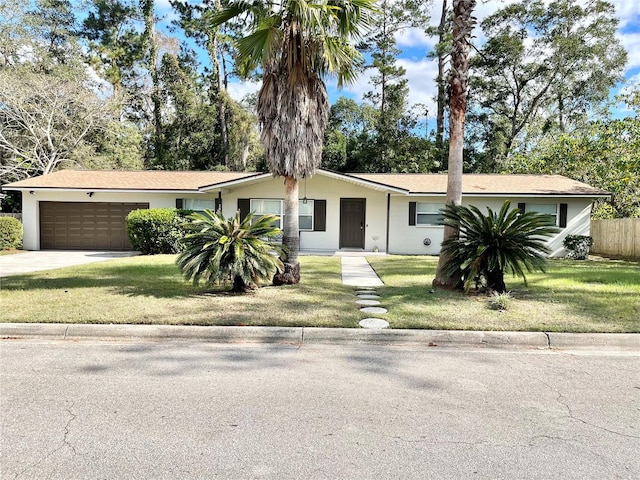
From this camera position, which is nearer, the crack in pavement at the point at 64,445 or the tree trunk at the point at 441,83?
the crack in pavement at the point at 64,445

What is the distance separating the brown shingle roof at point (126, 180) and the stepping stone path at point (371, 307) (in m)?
10.0

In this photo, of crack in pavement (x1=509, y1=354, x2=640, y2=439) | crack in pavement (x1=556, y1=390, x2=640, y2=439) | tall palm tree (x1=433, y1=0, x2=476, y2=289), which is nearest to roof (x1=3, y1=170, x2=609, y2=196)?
tall palm tree (x1=433, y1=0, x2=476, y2=289)

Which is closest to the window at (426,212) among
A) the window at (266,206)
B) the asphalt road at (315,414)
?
the window at (266,206)

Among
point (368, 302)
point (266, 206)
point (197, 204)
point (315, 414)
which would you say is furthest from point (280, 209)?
point (315, 414)

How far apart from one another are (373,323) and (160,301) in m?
3.78

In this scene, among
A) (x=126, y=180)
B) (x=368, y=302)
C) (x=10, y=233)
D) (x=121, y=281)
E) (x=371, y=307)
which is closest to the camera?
(x=371, y=307)

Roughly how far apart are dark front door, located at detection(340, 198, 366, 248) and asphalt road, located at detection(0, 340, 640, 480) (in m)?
12.9

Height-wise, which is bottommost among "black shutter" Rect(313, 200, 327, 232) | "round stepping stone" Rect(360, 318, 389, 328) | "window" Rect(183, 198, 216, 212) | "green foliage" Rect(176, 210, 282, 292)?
"round stepping stone" Rect(360, 318, 389, 328)

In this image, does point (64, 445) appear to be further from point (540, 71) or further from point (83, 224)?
point (540, 71)

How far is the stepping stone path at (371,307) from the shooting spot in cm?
623

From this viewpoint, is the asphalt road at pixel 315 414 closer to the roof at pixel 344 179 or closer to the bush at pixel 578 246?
the roof at pixel 344 179

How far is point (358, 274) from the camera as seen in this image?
11.4 metres

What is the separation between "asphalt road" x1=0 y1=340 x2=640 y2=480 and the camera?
2.79 metres

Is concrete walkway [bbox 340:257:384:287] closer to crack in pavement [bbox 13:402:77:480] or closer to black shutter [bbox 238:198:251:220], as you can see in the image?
black shutter [bbox 238:198:251:220]
